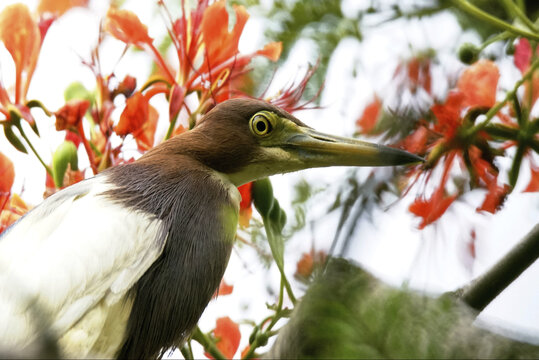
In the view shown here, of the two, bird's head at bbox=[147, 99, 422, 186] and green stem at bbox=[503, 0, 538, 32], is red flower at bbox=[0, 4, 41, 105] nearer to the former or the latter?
bird's head at bbox=[147, 99, 422, 186]

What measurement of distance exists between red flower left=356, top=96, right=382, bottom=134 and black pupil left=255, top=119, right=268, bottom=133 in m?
0.65

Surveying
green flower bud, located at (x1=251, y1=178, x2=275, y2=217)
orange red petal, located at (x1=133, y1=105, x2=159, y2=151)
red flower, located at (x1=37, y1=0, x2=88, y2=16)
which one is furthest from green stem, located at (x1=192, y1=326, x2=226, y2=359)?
red flower, located at (x1=37, y1=0, x2=88, y2=16)

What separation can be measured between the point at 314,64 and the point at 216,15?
478 millimetres

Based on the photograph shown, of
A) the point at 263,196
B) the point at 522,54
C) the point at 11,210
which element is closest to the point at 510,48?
the point at 522,54

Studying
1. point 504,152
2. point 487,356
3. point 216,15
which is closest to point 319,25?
point 504,152

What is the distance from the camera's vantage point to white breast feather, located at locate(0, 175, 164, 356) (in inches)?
40.4

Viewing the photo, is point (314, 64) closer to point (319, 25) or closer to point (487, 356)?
point (319, 25)

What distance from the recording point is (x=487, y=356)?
1.57ft

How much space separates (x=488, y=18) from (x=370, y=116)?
194mm

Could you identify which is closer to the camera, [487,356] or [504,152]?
[487,356]

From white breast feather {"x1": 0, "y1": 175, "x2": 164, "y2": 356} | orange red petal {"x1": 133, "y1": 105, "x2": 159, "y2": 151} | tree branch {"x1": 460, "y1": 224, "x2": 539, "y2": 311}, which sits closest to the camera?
tree branch {"x1": 460, "y1": 224, "x2": 539, "y2": 311}

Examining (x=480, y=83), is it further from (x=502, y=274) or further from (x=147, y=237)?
(x=147, y=237)

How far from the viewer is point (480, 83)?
80 centimetres

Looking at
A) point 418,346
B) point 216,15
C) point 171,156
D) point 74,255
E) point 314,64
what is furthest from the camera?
point 171,156
